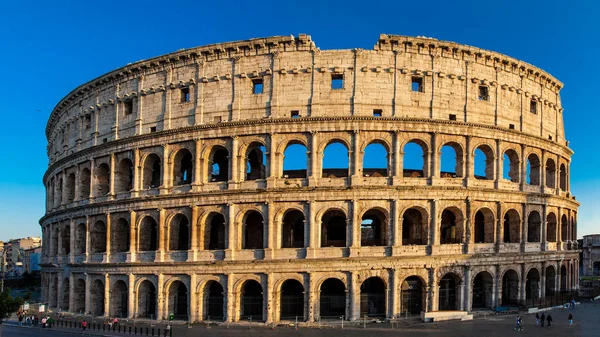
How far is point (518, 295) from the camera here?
3059 cm

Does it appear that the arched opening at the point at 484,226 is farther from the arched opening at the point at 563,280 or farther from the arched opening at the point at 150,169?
the arched opening at the point at 150,169

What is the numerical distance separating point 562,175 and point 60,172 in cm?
4048

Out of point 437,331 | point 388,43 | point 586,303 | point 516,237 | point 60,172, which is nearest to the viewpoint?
point 437,331

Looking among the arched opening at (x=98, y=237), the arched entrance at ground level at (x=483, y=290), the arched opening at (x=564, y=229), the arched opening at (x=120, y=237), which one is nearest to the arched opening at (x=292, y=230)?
the arched opening at (x=120, y=237)

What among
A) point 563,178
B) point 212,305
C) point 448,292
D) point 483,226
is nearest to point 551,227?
point 563,178

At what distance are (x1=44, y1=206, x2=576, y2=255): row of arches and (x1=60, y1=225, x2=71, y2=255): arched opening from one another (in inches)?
180

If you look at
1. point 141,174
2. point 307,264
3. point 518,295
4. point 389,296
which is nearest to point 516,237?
point 518,295

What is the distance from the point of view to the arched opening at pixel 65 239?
121ft

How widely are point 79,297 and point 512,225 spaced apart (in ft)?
102

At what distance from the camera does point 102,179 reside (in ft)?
112

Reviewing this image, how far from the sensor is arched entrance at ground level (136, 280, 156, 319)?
100.0 ft

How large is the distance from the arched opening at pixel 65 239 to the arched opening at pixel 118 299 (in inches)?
314

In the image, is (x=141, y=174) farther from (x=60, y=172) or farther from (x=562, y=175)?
(x=562, y=175)

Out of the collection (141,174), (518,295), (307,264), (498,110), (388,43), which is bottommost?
(518,295)
